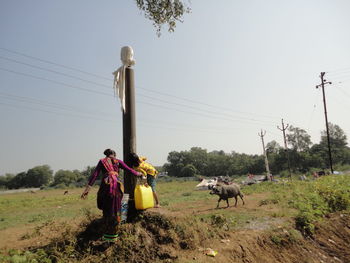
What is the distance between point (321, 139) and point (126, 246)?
97.4 metres

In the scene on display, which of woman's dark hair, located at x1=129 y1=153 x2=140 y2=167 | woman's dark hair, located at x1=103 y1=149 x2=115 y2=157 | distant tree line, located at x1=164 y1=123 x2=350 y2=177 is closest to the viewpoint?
woman's dark hair, located at x1=103 y1=149 x2=115 y2=157

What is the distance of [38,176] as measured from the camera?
9569cm

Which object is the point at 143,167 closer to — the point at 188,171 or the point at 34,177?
the point at 188,171

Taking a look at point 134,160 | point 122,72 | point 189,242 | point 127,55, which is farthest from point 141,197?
point 127,55

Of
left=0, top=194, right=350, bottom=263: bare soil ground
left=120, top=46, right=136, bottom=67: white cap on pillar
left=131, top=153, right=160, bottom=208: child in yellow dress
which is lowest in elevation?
left=0, top=194, right=350, bottom=263: bare soil ground

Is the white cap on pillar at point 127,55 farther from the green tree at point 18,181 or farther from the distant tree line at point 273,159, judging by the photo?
the green tree at point 18,181

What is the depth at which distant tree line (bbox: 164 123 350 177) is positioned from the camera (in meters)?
59.8

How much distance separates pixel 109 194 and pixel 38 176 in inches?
4337

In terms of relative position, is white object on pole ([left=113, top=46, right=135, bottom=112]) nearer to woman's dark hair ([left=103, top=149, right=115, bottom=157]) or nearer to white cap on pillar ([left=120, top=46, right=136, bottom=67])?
white cap on pillar ([left=120, top=46, right=136, bottom=67])

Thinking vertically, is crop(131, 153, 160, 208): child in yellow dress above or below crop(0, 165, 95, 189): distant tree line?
above

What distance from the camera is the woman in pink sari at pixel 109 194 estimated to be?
3.82m

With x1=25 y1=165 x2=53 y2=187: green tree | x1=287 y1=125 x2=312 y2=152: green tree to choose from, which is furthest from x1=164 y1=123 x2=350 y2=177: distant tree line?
x1=25 y1=165 x2=53 y2=187: green tree

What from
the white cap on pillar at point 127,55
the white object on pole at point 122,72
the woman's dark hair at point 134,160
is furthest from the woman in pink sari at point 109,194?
the white cap on pillar at point 127,55

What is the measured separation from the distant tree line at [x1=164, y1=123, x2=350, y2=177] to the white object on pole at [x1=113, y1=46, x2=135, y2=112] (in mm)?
57335
